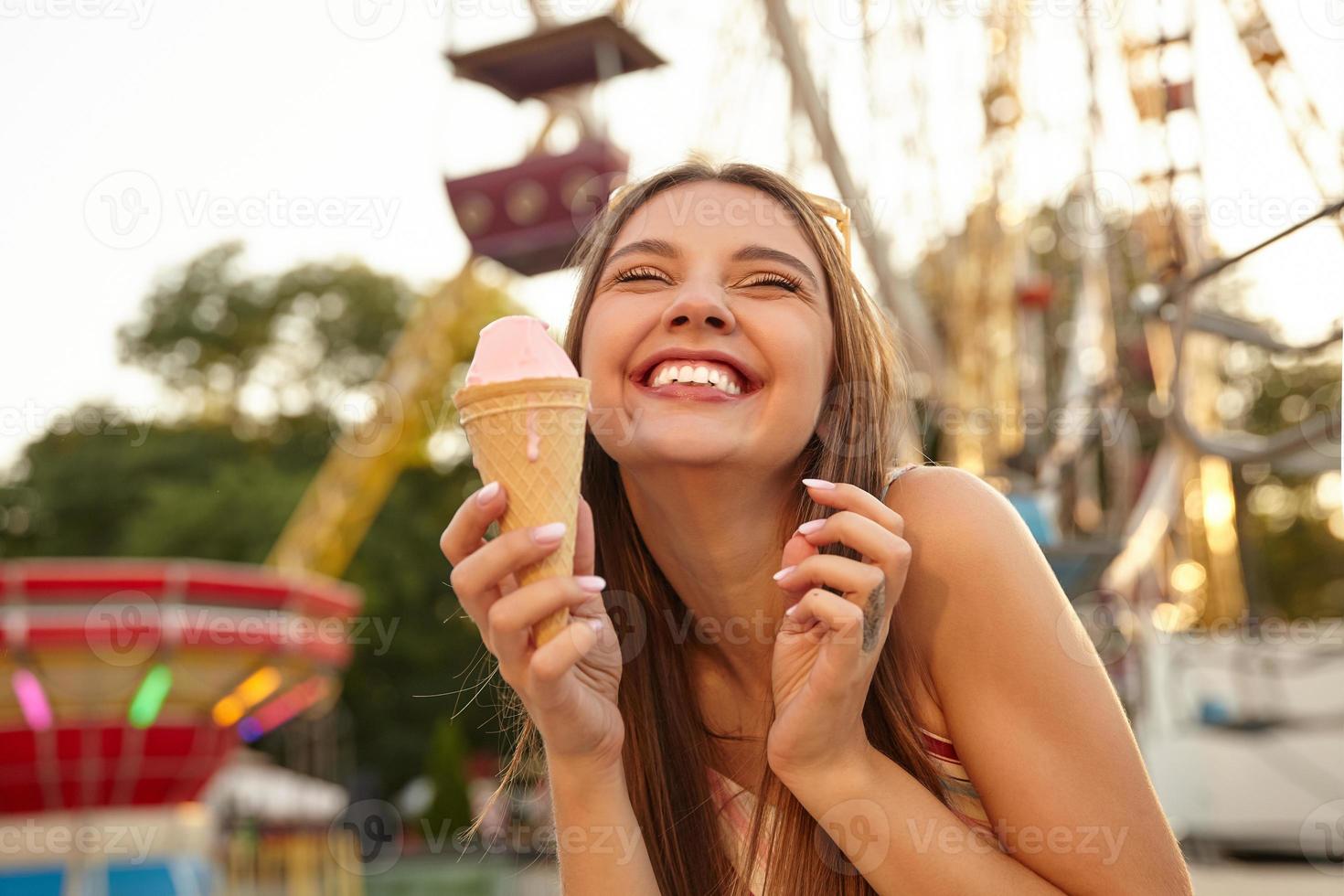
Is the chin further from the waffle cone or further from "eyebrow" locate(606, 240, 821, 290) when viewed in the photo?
"eyebrow" locate(606, 240, 821, 290)

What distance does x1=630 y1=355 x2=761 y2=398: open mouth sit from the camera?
216cm

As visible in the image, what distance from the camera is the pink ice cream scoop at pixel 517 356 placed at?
1.97 m

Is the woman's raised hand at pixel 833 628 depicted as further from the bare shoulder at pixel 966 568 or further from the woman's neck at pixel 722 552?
the woman's neck at pixel 722 552

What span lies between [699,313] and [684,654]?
0.76m

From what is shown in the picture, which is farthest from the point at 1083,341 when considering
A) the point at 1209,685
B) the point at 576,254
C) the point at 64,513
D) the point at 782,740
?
the point at 64,513

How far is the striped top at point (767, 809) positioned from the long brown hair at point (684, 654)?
2 cm

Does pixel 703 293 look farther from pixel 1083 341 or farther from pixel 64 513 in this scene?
pixel 64 513

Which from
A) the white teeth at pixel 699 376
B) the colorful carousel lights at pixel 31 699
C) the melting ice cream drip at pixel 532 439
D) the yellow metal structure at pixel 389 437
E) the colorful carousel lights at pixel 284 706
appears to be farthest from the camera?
the yellow metal structure at pixel 389 437

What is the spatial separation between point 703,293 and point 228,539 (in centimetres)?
3233

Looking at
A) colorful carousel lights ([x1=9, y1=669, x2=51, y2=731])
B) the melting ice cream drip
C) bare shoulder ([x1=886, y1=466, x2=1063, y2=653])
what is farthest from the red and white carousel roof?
bare shoulder ([x1=886, y1=466, x2=1063, y2=653])

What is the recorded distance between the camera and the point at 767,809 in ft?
7.54

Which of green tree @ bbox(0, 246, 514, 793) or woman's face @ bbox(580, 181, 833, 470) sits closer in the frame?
woman's face @ bbox(580, 181, 833, 470)

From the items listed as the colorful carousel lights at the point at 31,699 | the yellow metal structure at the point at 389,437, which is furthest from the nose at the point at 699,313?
the yellow metal structure at the point at 389,437

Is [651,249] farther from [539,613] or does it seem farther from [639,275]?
[539,613]
